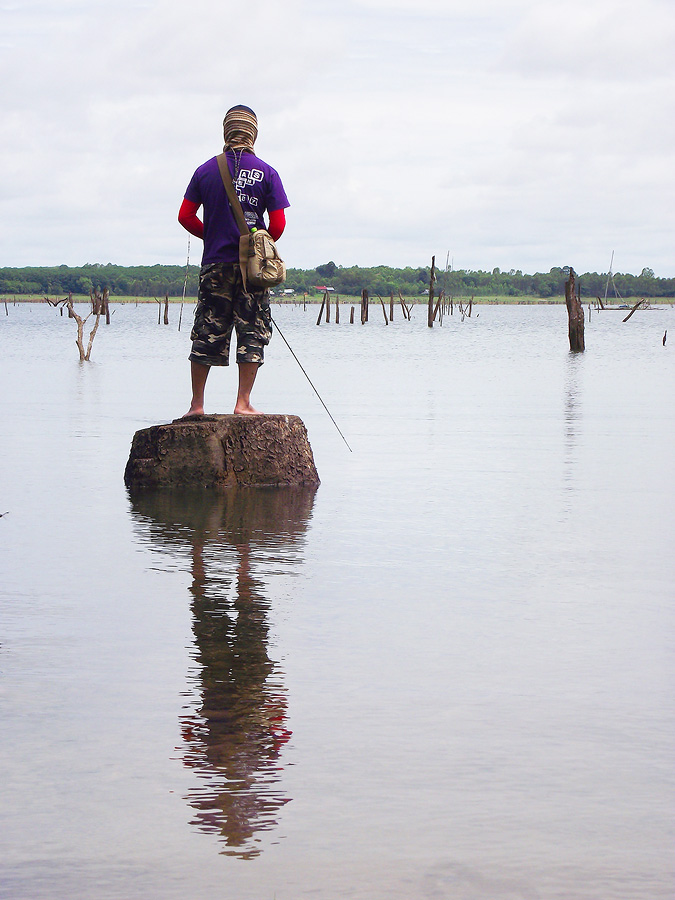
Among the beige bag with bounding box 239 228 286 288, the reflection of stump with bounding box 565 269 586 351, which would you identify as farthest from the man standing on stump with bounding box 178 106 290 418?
the reflection of stump with bounding box 565 269 586 351

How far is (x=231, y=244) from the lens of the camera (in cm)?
790

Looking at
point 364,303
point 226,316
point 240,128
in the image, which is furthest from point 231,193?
point 364,303

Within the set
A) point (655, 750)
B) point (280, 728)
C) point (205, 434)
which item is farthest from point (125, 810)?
point (205, 434)

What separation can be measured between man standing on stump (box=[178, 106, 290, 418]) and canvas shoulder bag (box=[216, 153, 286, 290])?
0.20 feet

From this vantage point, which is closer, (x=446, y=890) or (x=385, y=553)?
(x=446, y=890)

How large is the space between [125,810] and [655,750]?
52.8 inches

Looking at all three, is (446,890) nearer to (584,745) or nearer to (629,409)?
(584,745)

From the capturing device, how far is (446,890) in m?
2.27

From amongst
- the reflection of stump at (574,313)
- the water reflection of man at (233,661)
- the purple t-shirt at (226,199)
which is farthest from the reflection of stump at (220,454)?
the reflection of stump at (574,313)

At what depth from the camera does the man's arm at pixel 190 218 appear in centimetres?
793

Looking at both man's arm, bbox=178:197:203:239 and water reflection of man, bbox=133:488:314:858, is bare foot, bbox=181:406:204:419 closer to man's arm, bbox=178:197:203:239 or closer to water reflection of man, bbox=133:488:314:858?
water reflection of man, bbox=133:488:314:858

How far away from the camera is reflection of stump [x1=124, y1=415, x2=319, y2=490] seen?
8039 millimetres

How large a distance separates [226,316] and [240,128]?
125 cm

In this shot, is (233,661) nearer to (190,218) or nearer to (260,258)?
(260,258)
